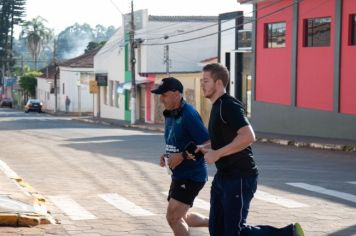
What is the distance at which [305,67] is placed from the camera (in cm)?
2775

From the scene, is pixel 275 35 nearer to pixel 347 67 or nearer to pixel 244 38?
pixel 244 38

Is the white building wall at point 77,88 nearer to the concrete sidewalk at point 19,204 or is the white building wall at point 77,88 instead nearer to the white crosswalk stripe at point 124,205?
the concrete sidewalk at point 19,204

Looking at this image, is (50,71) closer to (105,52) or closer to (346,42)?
(105,52)

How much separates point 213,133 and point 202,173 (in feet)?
2.64

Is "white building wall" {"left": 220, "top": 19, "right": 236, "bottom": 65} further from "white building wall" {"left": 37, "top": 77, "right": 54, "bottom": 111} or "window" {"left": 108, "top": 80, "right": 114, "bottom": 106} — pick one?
"white building wall" {"left": 37, "top": 77, "right": 54, "bottom": 111}

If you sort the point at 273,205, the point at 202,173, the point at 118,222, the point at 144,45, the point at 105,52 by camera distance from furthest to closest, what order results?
1. the point at 105,52
2. the point at 144,45
3. the point at 273,205
4. the point at 118,222
5. the point at 202,173

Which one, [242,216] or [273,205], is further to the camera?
[273,205]

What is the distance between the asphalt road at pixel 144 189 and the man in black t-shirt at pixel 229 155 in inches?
108

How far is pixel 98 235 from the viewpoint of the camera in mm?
8141

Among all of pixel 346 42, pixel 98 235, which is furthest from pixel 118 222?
pixel 346 42

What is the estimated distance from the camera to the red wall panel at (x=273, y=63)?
29.0 m

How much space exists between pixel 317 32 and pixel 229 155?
22113 mm

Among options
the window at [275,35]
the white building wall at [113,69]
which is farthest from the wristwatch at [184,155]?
the white building wall at [113,69]

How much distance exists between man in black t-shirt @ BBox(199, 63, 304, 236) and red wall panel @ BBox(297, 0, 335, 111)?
20.4 meters
